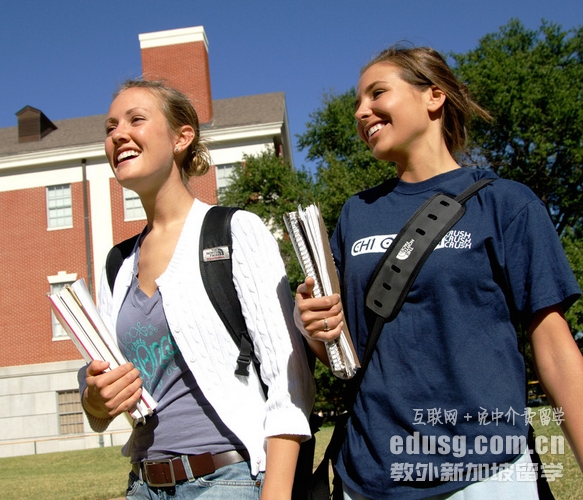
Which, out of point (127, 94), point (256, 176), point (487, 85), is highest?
point (487, 85)

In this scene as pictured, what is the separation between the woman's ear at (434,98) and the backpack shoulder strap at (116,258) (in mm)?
1258

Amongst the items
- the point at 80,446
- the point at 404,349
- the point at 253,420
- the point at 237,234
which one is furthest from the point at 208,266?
the point at 80,446

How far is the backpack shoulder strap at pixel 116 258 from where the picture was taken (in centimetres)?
270

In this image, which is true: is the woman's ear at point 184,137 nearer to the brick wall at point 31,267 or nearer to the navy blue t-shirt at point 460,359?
the navy blue t-shirt at point 460,359

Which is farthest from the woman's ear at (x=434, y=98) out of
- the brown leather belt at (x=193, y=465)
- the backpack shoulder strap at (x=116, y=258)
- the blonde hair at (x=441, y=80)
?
the brown leather belt at (x=193, y=465)

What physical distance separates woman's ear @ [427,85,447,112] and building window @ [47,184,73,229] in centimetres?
2663

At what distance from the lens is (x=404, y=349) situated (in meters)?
2.12

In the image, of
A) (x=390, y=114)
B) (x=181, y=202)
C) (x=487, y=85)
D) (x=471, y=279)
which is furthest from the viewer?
(x=487, y=85)

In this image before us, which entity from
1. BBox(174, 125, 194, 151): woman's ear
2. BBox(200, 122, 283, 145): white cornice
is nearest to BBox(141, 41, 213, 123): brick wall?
BBox(200, 122, 283, 145): white cornice

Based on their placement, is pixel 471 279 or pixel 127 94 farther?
pixel 127 94

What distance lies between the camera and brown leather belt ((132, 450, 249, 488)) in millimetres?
2115

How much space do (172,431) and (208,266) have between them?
553mm

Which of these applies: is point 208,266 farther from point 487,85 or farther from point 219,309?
point 487,85

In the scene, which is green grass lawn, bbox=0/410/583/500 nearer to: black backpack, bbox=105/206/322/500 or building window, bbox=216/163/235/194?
black backpack, bbox=105/206/322/500
